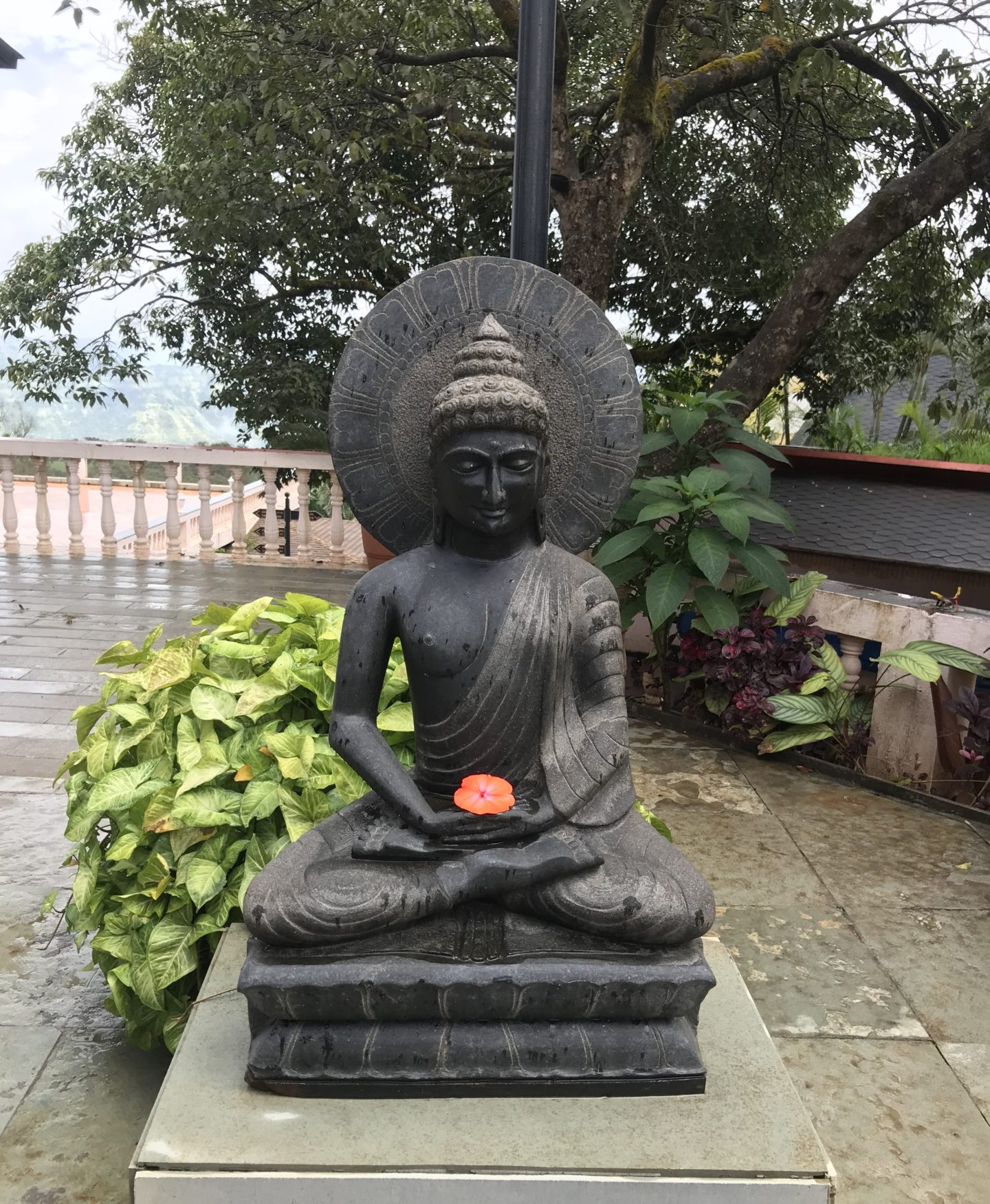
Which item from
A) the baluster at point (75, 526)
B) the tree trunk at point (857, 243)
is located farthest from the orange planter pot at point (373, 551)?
the tree trunk at point (857, 243)

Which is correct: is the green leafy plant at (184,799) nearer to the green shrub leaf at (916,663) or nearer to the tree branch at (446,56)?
the green shrub leaf at (916,663)

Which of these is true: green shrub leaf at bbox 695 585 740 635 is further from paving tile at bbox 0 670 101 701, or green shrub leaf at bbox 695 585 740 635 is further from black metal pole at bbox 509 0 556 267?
paving tile at bbox 0 670 101 701

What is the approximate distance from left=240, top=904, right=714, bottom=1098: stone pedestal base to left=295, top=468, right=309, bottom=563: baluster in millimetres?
6115

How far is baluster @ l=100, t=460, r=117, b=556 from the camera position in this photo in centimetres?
794

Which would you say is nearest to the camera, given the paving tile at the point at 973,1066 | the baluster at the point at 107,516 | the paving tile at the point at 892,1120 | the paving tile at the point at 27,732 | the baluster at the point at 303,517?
the paving tile at the point at 892,1120

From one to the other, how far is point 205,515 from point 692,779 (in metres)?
4.96

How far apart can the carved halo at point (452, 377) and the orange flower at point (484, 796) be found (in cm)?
65

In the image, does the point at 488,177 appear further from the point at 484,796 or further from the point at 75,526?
the point at 484,796

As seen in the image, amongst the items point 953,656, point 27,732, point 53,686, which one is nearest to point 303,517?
point 53,686

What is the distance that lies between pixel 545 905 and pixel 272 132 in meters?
5.07

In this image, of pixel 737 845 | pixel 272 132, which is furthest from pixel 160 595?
pixel 737 845

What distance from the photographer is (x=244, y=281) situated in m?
9.15

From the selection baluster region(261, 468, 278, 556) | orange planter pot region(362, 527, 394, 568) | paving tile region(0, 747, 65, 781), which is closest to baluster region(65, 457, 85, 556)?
baluster region(261, 468, 278, 556)

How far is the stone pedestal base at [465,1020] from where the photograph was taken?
196 cm
